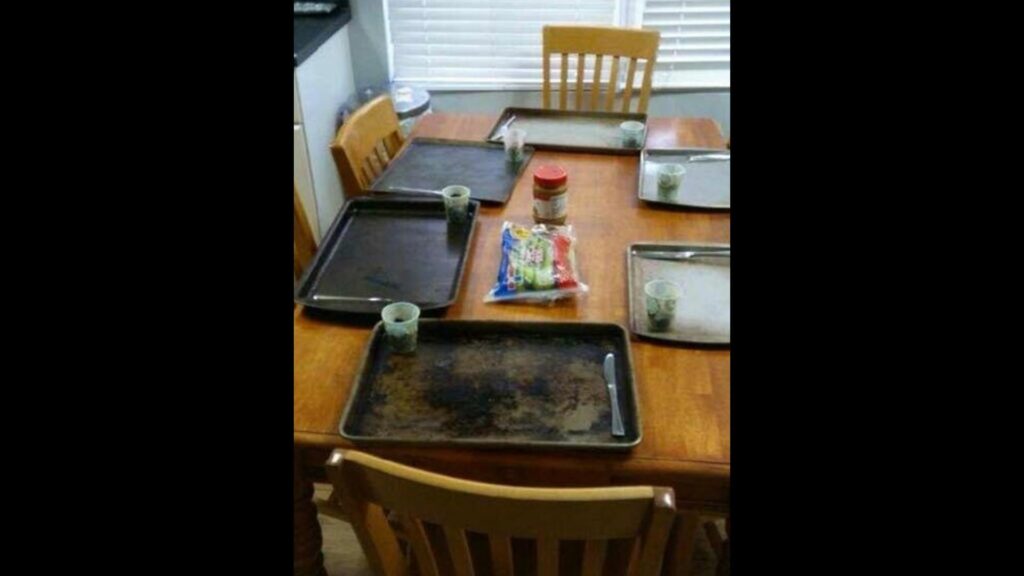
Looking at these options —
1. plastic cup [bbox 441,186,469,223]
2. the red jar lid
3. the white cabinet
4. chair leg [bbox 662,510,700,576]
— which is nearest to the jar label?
the red jar lid

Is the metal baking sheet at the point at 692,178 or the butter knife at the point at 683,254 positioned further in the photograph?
the metal baking sheet at the point at 692,178

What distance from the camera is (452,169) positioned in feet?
5.66

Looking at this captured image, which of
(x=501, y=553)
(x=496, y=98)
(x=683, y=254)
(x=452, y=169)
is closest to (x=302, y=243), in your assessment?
(x=452, y=169)

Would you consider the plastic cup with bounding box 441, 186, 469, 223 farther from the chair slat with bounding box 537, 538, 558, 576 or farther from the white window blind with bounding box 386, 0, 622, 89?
the white window blind with bounding box 386, 0, 622, 89

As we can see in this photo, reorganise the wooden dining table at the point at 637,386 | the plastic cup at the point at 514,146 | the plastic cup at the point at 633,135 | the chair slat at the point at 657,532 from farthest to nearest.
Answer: the plastic cup at the point at 633,135
the plastic cup at the point at 514,146
the wooden dining table at the point at 637,386
the chair slat at the point at 657,532

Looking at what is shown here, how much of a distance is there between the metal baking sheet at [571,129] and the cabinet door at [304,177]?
0.67 meters

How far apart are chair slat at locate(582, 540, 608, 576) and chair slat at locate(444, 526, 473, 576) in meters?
0.13

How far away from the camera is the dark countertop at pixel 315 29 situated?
7.18 ft

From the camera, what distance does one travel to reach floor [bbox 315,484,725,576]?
1560 millimetres

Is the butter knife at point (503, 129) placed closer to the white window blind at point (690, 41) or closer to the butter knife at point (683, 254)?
the butter knife at point (683, 254)

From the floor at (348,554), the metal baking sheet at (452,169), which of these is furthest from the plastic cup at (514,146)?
the floor at (348,554)
